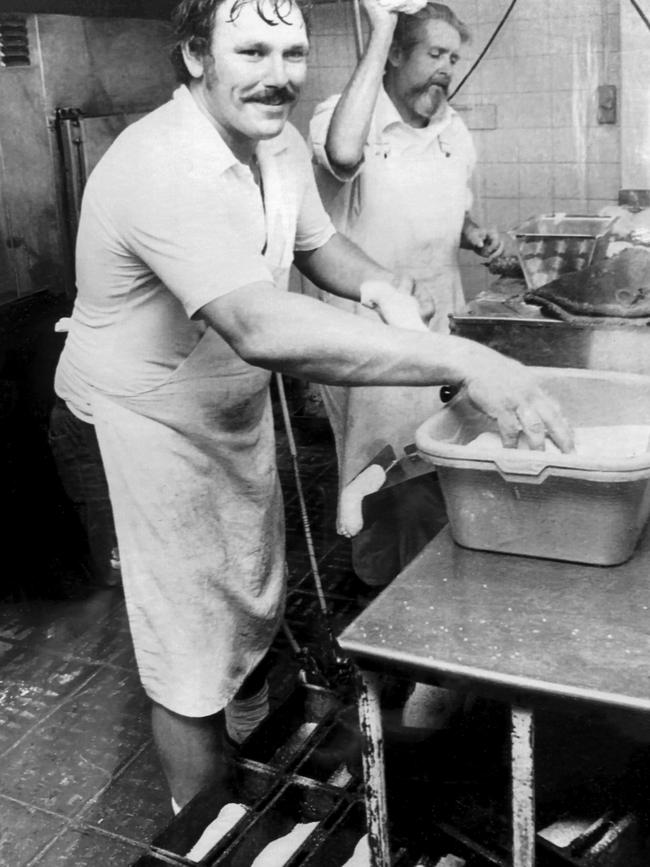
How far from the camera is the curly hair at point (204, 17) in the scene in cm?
190

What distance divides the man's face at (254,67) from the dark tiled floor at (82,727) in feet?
4.78

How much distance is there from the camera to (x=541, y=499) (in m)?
1.62

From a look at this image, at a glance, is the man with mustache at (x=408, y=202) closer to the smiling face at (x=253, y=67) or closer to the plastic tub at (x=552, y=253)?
the plastic tub at (x=552, y=253)

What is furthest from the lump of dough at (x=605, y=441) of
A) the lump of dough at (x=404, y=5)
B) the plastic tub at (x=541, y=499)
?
the lump of dough at (x=404, y=5)

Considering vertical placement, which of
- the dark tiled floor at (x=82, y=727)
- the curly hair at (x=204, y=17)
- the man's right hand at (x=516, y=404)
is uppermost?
the curly hair at (x=204, y=17)

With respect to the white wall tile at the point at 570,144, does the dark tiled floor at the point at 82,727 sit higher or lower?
lower

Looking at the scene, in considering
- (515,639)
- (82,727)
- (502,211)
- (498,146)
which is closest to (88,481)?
(82,727)

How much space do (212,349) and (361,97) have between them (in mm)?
987

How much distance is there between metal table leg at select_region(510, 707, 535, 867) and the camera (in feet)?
4.72

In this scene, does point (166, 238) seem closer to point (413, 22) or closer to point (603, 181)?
point (413, 22)

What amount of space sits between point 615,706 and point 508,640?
0.20m

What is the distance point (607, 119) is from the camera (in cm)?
436

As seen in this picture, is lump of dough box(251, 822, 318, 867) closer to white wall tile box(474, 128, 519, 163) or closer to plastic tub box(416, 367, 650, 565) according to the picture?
plastic tub box(416, 367, 650, 565)

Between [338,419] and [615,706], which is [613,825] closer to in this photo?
[615,706]
